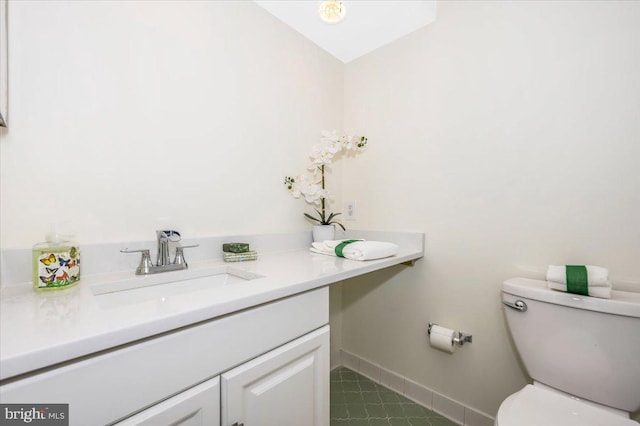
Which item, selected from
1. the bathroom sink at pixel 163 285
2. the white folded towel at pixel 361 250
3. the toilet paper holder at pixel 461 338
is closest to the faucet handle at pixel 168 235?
the bathroom sink at pixel 163 285

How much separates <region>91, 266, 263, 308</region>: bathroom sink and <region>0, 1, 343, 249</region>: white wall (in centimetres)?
19

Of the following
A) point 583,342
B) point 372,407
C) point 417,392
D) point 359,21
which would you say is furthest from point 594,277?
point 359,21

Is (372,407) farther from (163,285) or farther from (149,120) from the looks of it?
(149,120)

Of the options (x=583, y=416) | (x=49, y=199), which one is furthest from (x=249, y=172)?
(x=583, y=416)

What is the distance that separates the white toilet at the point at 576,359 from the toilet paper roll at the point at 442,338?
1.04ft

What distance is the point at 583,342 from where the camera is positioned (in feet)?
2.87

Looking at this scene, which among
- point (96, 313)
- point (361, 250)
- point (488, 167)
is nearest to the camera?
point (96, 313)

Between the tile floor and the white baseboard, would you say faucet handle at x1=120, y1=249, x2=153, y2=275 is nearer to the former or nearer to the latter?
Answer: the tile floor

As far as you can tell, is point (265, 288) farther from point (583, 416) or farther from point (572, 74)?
point (572, 74)

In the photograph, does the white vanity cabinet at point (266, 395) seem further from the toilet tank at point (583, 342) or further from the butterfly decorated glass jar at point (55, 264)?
the toilet tank at point (583, 342)

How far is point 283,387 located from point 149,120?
988 millimetres

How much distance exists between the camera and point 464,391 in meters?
1.30

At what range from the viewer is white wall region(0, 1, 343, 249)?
0.79 m

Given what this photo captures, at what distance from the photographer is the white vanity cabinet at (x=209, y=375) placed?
0.46 m
